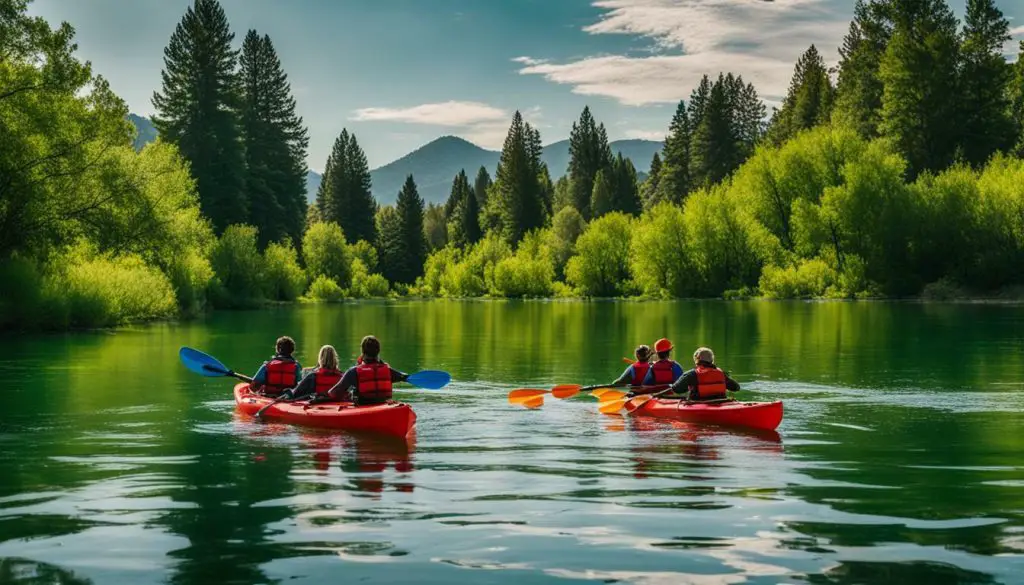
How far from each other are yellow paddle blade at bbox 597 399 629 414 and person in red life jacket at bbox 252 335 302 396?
16.2 feet

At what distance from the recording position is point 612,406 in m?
17.0

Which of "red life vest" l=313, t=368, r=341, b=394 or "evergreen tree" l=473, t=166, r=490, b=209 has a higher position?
"evergreen tree" l=473, t=166, r=490, b=209

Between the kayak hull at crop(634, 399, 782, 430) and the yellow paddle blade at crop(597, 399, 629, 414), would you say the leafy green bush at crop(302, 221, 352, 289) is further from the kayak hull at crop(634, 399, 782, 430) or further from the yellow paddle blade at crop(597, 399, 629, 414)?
the kayak hull at crop(634, 399, 782, 430)

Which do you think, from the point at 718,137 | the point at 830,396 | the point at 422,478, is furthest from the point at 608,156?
the point at 422,478

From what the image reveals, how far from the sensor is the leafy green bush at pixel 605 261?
9431 centimetres

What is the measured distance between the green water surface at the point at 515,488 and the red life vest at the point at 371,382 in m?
0.77

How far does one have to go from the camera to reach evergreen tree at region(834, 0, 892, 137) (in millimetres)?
88875

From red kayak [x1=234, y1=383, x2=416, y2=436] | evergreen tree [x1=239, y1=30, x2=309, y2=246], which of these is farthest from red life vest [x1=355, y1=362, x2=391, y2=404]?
evergreen tree [x1=239, y1=30, x2=309, y2=246]

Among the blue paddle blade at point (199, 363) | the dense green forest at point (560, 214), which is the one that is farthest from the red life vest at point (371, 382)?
the dense green forest at point (560, 214)

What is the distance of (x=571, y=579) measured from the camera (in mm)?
7203

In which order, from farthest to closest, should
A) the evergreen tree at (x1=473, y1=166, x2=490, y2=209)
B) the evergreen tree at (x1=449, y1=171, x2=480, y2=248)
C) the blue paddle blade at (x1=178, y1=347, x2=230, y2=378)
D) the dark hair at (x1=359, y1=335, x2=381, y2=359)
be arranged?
the evergreen tree at (x1=473, y1=166, x2=490, y2=209)
the evergreen tree at (x1=449, y1=171, x2=480, y2=248)
the blue paddle blade at (x1=178, y1=347, x2=230, y2=378)
the dark hair at (x1=359, y1=335, x2=381, y2=359)

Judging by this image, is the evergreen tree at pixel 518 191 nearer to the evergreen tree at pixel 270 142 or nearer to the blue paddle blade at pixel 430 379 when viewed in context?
the evergreen tree at pixel 270 142

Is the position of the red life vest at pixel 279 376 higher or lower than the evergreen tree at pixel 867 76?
lower

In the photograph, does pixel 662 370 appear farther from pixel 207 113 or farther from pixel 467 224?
pixel 467 224
